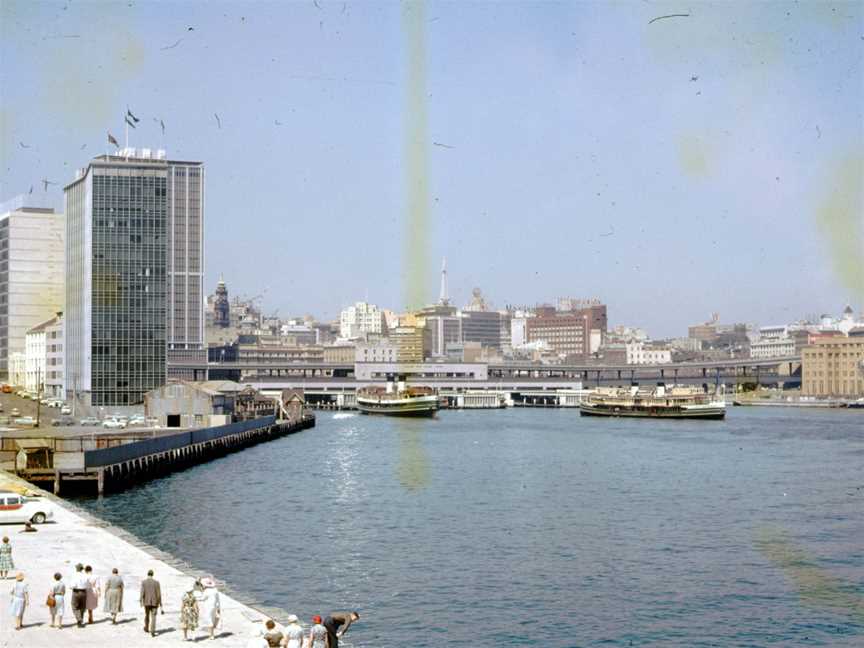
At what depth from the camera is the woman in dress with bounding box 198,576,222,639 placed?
2120 cm

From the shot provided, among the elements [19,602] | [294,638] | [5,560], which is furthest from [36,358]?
[294,638]

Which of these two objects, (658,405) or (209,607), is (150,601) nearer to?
(209,607)

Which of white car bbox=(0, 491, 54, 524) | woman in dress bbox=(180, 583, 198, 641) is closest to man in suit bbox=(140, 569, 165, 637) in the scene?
woman in dress bbox=(180, 583, 198, 641)

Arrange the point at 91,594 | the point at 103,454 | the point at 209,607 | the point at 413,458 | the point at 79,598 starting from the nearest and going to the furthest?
the point at 209,607 → the point at 79,598 → the point at 91,594 → the point at 103,454 → the point at 413,458

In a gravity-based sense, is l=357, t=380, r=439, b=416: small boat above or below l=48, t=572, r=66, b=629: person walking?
below

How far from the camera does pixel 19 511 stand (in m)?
33.8

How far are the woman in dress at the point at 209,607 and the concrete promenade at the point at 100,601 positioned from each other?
0.28 meters

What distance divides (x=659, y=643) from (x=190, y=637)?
1159cm

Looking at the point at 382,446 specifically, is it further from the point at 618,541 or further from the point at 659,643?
the point at 659,643

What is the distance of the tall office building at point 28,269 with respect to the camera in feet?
535

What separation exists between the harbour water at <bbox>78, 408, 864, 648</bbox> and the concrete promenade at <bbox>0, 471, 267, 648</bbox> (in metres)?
3.24

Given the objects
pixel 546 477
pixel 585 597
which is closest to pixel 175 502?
pixel 546 477

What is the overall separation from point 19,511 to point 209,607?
14953mm

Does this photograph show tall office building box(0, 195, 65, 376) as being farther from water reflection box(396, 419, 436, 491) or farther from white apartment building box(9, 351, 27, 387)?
water reflection box(396, 419, 436, 491)
